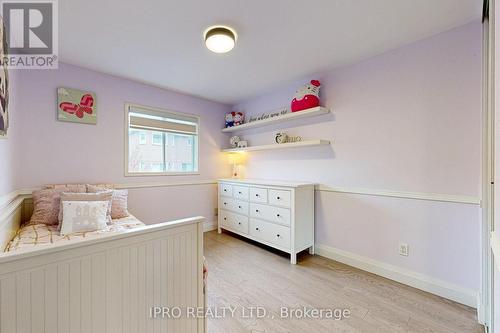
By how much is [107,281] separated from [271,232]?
2.06 meters

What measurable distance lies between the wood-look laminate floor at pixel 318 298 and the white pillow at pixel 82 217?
1.20 m

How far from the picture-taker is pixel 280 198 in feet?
8.75

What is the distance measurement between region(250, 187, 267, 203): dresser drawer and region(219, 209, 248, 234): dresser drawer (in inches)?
14.1

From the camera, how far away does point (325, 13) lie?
64.9 inches

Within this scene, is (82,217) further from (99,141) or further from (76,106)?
(76,106)

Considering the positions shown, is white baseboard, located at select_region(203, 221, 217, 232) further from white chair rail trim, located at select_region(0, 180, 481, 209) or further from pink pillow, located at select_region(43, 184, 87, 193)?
pink pillow, located at select_region(43, 184, 87, 193)

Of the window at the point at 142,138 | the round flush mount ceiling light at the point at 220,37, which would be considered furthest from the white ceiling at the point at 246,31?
the window at the point at 142,138

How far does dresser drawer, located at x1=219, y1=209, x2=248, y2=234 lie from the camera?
3168mm

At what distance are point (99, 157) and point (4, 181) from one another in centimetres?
101

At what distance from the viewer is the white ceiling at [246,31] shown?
1584mm

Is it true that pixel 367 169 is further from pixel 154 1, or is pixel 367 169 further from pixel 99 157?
pixel 99 157

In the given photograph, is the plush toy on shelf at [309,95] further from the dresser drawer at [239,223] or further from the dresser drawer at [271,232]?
the dresser drawer at [239,223]

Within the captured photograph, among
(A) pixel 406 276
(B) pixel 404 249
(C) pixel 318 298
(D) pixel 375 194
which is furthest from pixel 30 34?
(A) pixel 406 276

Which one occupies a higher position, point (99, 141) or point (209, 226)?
point (99, 141)
